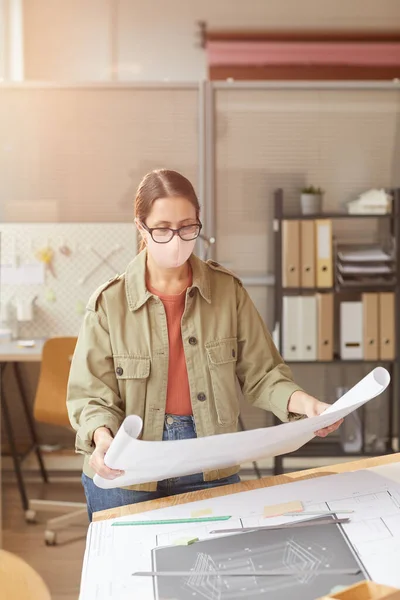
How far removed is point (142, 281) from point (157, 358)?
177 mm

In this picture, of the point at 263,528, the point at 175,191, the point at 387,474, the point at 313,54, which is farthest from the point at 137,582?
the point at 313,54

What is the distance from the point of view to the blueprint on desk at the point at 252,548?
123 cm

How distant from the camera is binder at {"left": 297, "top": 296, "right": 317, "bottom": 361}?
4.07 meters

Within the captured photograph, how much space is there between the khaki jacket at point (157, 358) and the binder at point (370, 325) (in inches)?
89.4

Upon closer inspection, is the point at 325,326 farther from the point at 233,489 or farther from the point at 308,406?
the point at 233,489

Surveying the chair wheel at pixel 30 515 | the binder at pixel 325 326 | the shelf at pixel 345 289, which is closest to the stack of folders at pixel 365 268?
the shelf at pixel 345 289

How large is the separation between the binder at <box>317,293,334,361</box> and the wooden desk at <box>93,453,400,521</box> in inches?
86.4

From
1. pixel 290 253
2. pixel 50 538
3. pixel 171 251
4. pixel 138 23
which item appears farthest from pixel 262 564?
pixel 138 23

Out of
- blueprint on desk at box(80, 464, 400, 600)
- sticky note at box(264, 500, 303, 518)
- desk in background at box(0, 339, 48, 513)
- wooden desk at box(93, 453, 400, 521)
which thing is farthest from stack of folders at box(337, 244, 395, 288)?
sticky note at box(264, 500, 303, 518)

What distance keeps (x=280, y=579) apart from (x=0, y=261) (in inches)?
127

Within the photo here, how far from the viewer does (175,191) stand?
176 centimetres

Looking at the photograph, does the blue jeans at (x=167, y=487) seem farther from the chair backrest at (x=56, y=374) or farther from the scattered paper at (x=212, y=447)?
the chair backrest at (x=56, y=374)

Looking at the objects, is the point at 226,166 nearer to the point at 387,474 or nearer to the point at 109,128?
the point at 109,128

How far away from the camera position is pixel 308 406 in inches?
68.2
